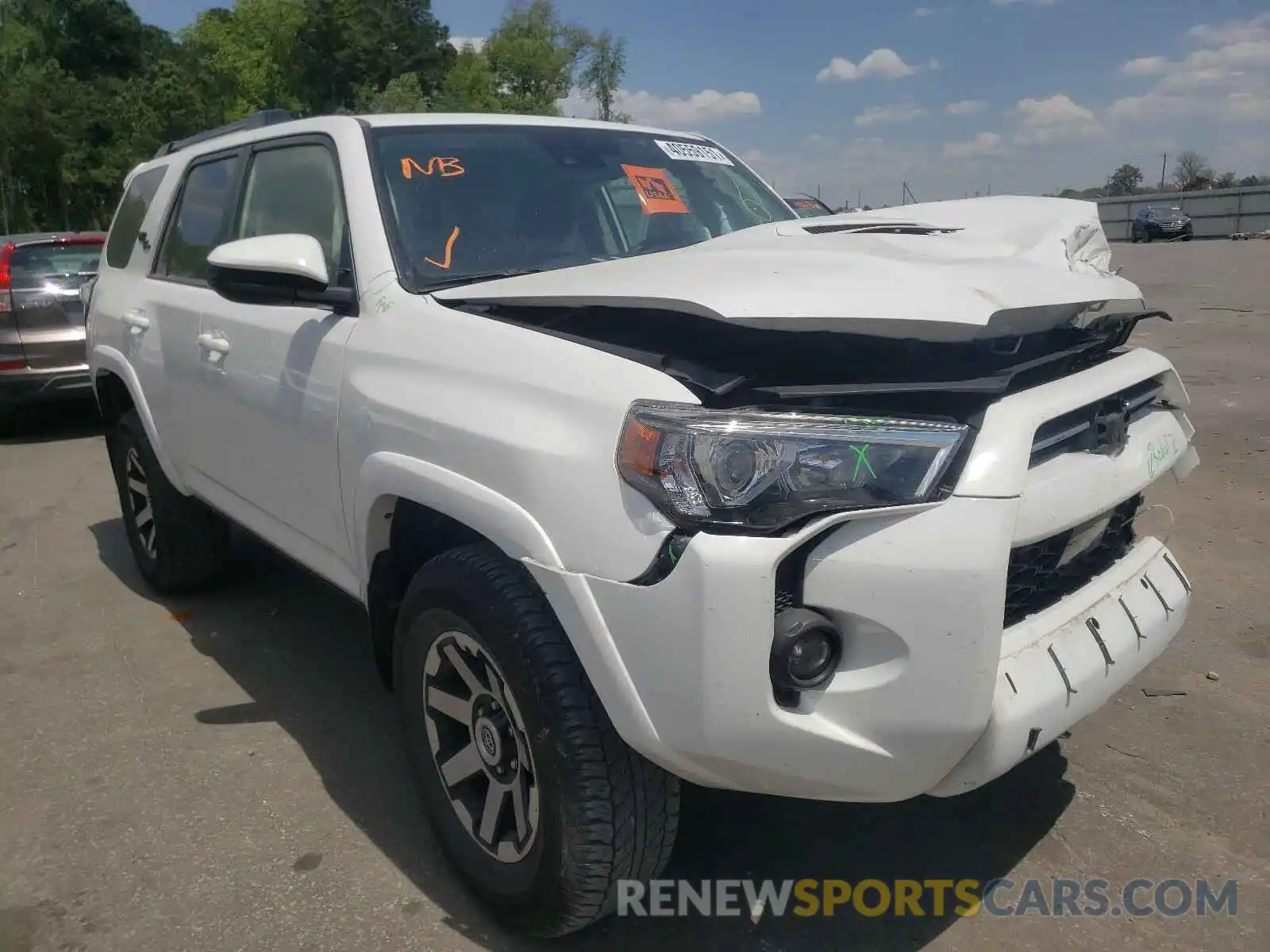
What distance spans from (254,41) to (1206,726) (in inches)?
2375

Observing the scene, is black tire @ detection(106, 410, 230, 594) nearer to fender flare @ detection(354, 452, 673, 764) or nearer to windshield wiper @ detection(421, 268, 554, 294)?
windshield wiper @ detection(421, 268, 554, 294)

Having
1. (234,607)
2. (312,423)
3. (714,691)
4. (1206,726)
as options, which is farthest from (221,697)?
(1206,726)

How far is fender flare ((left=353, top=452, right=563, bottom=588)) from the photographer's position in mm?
2072

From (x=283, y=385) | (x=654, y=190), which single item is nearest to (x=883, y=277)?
(x=654, y=190)

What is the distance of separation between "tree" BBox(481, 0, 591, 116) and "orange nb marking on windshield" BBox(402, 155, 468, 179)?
49.4m

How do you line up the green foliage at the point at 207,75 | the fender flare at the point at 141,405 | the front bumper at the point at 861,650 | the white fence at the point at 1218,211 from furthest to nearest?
the green foliage at the point at 207,75 < the white fence at the point at 1218,211 < the fender flare at the point at 141,405 < the front bumper at the point at 861,650

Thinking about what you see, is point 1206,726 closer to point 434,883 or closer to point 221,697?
point 434,883

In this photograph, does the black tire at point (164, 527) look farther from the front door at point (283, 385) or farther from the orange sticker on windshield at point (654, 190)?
the orange sticker on windshield at point (654, 190)

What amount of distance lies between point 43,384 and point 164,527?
4938 mm

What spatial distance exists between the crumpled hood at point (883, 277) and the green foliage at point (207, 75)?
3930 cm

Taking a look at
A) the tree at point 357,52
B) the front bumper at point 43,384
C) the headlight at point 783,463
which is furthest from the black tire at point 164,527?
the tree at point 357,52

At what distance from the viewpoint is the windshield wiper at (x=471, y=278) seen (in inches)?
108

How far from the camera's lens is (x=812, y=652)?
1.91 meters

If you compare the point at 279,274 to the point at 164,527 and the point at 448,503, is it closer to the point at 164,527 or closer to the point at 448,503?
the point at 448,503
